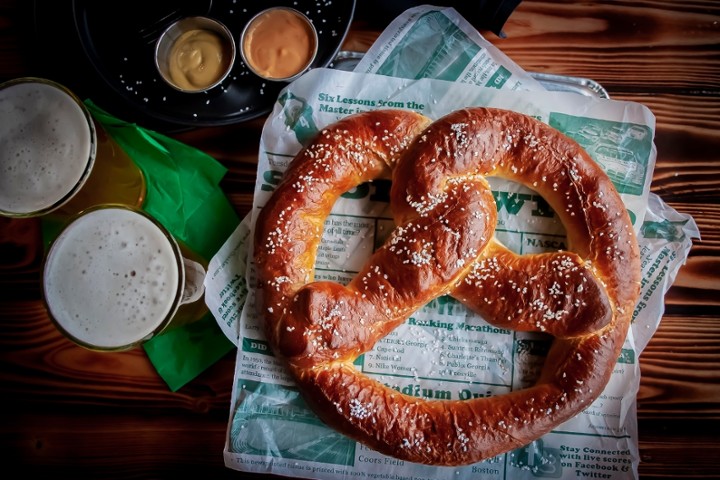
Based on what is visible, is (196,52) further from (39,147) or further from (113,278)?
(113,278)

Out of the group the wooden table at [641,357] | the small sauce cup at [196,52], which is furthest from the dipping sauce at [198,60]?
the wooden table at [641,357]

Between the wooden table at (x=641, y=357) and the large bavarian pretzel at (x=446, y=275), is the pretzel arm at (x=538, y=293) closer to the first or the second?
the large bavarian pretzel at (x=446, y=275)

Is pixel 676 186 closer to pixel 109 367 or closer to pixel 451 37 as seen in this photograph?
pixel 451 37

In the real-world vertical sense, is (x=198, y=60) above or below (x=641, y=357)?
above

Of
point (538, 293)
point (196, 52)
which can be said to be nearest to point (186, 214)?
point (196, 52)

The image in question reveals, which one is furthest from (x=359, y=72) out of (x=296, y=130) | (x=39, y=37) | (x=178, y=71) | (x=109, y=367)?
(x=109, y=367)

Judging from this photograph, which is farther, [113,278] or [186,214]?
[186,214]

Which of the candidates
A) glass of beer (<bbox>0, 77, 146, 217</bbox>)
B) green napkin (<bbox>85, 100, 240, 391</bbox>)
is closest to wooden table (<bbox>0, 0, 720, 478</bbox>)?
green napkin (<bbox>85, 100, 240, 391</bbox>)
